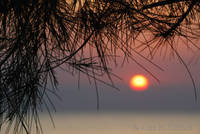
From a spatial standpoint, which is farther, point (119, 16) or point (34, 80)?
point (119, 16)

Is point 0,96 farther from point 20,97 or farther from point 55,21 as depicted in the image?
point 55,21

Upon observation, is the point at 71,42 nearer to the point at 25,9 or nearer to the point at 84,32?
the point at 84,32

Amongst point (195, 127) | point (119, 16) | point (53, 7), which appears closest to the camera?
point (53, 7)

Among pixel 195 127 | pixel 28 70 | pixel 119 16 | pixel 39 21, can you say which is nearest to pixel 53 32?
pixel 39 21

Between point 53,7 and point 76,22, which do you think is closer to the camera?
point 53,7

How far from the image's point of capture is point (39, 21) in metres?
1.37

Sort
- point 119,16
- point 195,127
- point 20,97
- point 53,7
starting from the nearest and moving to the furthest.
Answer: point 53,7, point 20,97, point 119,16, point 195,127

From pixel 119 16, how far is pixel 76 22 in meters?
0.39

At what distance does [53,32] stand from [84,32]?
178 millimetres

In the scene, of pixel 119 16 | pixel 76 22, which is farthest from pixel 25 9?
pixel 119 16

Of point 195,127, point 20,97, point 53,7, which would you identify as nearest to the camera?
point 53,7

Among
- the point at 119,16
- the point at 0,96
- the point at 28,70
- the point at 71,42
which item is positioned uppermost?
the point at 119,16

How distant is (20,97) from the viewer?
57.1 inches

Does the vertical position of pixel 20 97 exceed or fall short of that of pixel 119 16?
it falls short
